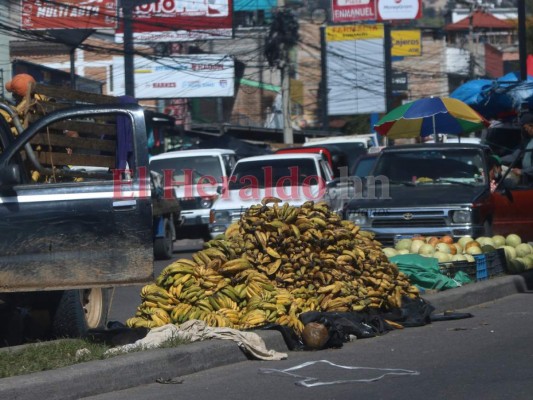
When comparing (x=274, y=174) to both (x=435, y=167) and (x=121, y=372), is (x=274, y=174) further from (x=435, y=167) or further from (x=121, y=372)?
(x=121, y=372)

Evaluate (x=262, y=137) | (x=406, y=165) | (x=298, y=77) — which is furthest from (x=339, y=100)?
(x=406, y=165)

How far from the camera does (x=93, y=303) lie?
30.8 ft

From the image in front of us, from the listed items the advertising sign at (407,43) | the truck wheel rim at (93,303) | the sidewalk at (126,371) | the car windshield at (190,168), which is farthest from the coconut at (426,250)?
the advertising sign at (407,43)

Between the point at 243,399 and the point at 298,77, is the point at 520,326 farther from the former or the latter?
the point at 298,77

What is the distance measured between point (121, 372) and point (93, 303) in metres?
2.81

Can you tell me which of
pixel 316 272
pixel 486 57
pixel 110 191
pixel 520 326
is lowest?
pixel 520 326

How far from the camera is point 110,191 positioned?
7.41 m

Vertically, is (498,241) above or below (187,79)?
below

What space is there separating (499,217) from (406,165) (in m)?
1.63

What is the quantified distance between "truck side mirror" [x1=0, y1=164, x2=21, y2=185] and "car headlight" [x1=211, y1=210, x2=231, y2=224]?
10.4 metres

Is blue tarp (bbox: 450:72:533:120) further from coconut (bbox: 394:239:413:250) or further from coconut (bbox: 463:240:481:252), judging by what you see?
coconut (bbox: 394:239:413:250)

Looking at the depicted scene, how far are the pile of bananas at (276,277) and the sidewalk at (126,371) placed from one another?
0.56 meters

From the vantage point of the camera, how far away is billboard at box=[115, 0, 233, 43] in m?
42.6

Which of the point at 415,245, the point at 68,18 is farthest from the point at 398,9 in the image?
the point at 415,245
